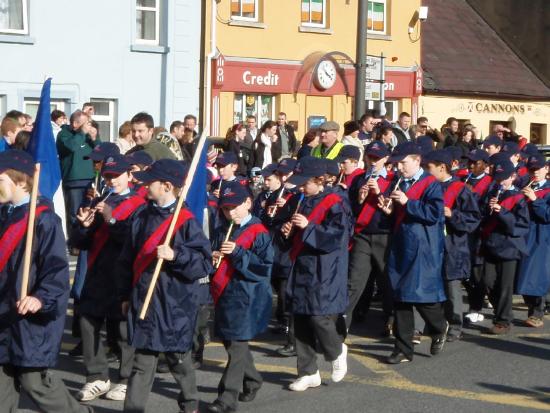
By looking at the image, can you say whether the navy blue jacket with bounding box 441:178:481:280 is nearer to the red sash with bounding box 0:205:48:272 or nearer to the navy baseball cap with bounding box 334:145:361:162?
the navy baseball cap with bounding box 334:145:361:162

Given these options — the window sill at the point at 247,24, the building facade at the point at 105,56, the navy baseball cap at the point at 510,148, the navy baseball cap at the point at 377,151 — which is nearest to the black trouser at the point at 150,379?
the navy baseball cap at the point at 377,151

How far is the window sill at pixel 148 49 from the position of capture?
25234 millimetres

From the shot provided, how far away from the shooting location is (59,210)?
44.0ft

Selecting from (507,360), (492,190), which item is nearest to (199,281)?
(507,360)

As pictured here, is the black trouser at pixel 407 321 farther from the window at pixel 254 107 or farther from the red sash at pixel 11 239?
the window at pixel 254 107

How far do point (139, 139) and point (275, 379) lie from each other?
312 centimetres

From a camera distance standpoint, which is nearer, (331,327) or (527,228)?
(331,327)

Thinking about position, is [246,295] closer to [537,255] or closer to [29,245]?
[29,245]

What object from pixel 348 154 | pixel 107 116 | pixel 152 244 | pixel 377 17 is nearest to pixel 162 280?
pixel 152 244

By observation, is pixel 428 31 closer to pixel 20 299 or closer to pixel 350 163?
pixel 350 163

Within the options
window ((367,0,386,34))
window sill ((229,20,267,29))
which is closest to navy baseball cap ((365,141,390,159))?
window sill ((229,20,267,29))

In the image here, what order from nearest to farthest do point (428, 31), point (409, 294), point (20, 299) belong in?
point (20, 299), point (409, 294), point (428, 31)

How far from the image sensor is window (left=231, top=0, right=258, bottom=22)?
92.0 ft

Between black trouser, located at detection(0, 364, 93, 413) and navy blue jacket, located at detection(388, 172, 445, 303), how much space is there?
3776mm
